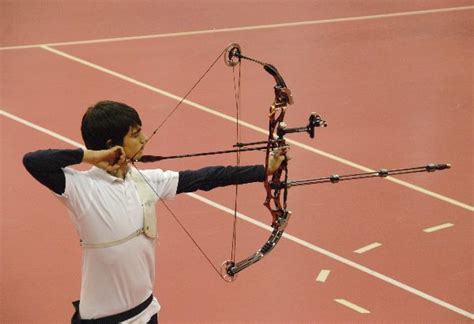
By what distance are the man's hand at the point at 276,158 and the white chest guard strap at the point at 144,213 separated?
427 millimetres

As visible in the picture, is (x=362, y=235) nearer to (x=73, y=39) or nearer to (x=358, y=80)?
(x=358, y=80)

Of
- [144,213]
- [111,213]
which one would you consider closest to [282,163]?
[144,213]

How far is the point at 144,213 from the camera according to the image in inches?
121

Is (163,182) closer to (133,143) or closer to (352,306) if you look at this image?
(133,143)

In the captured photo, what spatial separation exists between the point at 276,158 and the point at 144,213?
52 cm

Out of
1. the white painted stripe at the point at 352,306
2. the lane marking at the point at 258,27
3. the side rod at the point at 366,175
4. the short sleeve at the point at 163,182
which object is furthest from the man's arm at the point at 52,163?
the lane marking at the point at 258,27

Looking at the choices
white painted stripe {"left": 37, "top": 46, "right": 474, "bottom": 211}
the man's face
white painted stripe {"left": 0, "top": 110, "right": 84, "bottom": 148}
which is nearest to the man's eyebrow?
the man's face

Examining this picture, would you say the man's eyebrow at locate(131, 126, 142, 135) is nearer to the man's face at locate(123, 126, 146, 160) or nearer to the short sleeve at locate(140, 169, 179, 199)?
the man's face at locate(123, 126, 146, 160)

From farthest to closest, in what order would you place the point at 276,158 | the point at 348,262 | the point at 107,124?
the point at 348,262, the point at 276,158, the point at 107,124

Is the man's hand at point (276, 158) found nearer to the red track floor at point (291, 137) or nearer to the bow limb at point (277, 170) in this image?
the bow limb at point (277, 170)

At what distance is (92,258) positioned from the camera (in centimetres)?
301

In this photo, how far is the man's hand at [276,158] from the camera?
322 centimetres

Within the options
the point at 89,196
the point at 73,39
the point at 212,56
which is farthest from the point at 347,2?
the point at 89,196

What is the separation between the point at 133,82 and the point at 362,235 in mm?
3402
